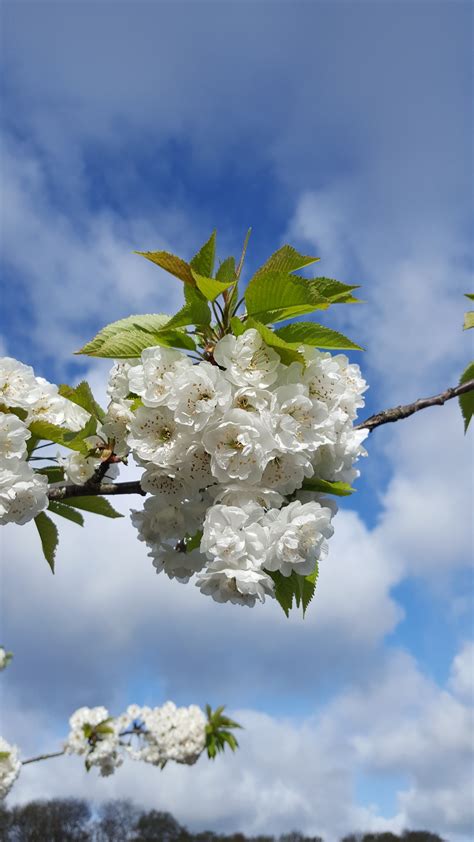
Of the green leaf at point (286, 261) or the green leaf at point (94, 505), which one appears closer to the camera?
the green leaf at point (286, 261)

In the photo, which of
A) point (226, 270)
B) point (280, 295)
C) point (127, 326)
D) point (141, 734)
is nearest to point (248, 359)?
point (280, 295)

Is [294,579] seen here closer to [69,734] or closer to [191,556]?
[191,556]

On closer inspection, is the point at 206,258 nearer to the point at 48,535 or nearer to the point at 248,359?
the point at 248,359

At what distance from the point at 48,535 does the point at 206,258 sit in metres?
1.32

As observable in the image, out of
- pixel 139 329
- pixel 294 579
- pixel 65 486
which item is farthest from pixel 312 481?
pixel 65 486

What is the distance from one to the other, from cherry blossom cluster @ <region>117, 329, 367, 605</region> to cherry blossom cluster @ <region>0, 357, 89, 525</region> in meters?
0.38

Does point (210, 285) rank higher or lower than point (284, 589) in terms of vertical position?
higher

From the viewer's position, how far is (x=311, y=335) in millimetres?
1893

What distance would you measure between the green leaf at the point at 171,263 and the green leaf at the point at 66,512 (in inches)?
43.7

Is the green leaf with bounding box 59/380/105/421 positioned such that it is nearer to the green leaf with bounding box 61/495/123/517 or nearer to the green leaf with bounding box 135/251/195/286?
the green leaf with bounding box 61/495/123/517

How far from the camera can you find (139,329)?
199 cm

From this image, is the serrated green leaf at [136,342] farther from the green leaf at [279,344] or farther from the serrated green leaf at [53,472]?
the serrated green leaf at [53,472]

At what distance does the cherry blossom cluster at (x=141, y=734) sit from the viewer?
10.0 meters

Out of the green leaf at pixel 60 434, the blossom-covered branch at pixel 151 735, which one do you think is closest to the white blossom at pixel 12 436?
the green leaf at pixel 60 434
